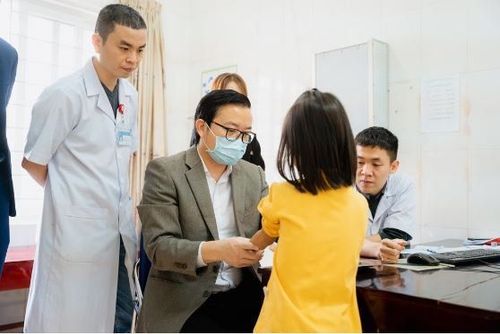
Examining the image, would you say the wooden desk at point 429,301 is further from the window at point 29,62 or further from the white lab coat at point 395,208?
the window at point 29,62

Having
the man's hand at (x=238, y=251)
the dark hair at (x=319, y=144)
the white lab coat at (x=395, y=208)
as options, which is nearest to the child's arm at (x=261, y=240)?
the man's hand at (x=238, y=251)

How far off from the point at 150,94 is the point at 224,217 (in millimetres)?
2252

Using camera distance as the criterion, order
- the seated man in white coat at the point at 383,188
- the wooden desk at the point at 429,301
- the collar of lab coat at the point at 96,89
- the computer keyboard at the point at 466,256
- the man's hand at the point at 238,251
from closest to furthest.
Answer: the wooden desk at the point at 429,301 → the man's hand at the point at 238,251 → the computer keyboard at the point at 466,256 → the collar of lab coat at the point at 96,89 → the seated man in white coat at the point at 383,188

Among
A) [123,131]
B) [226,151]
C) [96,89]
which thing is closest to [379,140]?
[226,151]

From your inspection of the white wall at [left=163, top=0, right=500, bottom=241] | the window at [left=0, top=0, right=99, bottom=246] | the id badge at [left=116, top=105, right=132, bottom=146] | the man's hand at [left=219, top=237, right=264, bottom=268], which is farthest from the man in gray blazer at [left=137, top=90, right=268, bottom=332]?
the window at [left=0, top=0, right=99, bottom=246]

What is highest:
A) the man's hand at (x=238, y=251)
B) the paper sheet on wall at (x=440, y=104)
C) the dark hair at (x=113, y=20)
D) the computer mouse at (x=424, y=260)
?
the dark hair at (x=113, y=20)

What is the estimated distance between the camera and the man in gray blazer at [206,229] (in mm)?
1266

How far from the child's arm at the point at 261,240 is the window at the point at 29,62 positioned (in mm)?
2134

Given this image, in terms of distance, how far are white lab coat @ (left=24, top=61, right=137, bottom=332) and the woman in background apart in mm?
681

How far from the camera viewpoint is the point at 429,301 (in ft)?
3.22

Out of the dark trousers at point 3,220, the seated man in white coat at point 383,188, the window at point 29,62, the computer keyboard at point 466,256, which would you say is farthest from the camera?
the window at point 29,62

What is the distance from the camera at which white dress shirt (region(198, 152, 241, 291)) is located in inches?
55.2

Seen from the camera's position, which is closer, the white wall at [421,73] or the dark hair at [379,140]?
the dark hair at [379,140]

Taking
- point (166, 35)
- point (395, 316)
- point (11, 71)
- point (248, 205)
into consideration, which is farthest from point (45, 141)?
point (166, 35)
